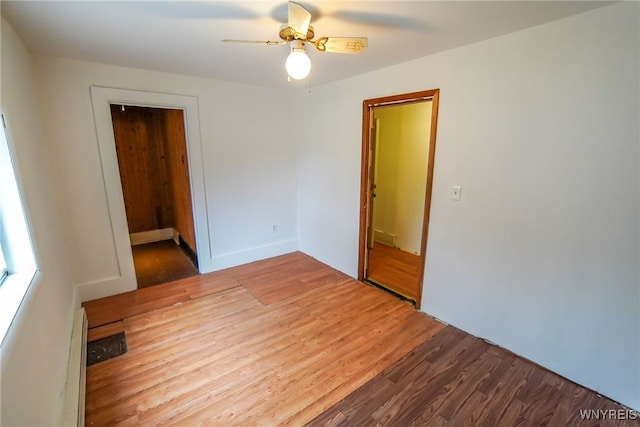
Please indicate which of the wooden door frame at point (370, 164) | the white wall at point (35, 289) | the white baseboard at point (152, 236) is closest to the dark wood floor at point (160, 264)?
the white baseboard at point (152, 236)

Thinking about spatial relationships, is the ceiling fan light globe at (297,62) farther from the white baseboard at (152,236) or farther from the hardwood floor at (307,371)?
the white baseboard at (152,236)

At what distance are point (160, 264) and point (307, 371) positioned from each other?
2.81 metres

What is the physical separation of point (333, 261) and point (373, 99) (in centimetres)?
202

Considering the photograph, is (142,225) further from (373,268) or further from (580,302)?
(580,302)

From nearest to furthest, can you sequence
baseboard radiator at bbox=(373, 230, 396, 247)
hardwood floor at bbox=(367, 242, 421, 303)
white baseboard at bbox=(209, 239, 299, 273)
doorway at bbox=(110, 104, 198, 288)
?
hardwood floor at bbox=(367, 242, 421, 303), white baseboard at bbox=(209, 239, 299, 273), doorway at bbox=(110, 104, 198, 288), baseboard radiator at bbox=(373, 230, 396, 247)

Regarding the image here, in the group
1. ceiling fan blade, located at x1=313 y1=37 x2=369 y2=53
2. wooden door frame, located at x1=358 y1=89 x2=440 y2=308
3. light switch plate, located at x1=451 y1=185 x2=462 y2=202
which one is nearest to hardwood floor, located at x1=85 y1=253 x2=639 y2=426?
wooden door frame, located at x1=358 y1=89 x2=440 y2=308

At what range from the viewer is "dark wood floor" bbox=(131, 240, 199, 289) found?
3475 mm

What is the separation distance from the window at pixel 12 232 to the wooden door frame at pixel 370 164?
2.65 meters

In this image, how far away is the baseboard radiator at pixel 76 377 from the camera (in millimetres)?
1521

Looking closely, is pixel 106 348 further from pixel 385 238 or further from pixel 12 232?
pixel 385 238

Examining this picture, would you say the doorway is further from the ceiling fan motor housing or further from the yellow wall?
the yellow wall

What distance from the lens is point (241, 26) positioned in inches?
71.7

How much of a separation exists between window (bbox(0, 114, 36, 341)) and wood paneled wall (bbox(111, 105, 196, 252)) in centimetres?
235

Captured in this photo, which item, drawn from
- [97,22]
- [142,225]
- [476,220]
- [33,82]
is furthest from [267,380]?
[142,225]
